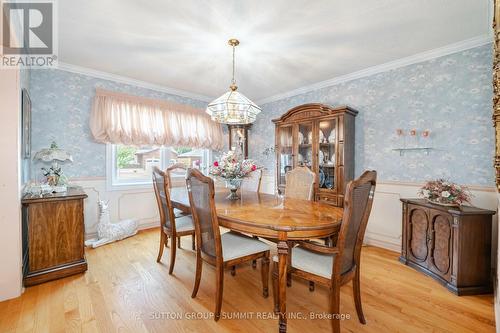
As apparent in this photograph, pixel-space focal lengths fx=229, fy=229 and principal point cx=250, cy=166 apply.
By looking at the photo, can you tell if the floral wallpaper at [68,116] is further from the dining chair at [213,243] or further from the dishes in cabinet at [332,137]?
the dishes in cabinet at [332,137]

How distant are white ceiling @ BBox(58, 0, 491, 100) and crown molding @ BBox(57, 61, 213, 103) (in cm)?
13

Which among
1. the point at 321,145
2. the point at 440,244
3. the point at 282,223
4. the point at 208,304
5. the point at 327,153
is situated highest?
the point at 321,145

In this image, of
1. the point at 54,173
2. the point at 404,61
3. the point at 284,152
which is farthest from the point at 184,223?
the point at 404,61

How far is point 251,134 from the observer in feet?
15.8

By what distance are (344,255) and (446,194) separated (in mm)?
1422

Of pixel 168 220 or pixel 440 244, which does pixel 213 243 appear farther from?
pixel 440 244

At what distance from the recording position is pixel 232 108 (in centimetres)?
237

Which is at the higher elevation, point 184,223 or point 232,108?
point 232,108

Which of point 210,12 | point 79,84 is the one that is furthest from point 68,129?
point 210,12

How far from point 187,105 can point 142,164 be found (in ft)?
4.30

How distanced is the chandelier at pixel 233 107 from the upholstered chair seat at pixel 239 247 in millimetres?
1243

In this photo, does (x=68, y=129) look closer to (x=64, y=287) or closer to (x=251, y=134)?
(x=64, y=287)

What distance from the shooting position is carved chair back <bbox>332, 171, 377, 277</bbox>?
1358 millimetres

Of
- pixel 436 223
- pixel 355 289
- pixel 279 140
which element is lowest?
pixel 355 289
